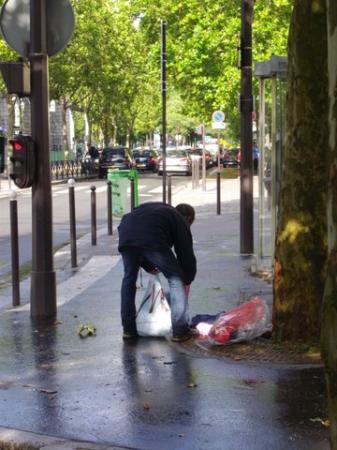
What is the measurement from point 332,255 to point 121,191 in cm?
1129

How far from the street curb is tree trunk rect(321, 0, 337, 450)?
1741 mm

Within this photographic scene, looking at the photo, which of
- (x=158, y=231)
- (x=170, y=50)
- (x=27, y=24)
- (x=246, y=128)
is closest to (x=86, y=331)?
(x=158, y=231)

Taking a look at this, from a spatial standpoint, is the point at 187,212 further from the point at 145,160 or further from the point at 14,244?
the point at 145,160

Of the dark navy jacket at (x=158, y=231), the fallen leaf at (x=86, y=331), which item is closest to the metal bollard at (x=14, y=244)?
the fallen leaf at (x=86, y=331)

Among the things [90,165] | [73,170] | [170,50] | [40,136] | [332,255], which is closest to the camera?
[332,255]

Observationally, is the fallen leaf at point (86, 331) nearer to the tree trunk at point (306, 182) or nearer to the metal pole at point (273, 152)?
the tree trunk at point (306, 182)

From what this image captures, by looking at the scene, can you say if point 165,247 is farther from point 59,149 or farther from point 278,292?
point 59,149

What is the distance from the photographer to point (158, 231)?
253 inches

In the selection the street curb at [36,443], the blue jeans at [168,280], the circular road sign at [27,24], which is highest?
the circular road sign at [27,24]

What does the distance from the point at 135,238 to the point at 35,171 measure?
59.7 inches

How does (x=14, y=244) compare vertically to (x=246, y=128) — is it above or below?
below

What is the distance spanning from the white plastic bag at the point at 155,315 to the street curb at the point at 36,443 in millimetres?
2237

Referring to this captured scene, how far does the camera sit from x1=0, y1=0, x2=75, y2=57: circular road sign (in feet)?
24.6

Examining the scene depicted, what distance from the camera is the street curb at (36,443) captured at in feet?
14.3
